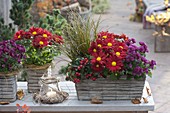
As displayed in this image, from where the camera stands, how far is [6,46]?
4.15 meters

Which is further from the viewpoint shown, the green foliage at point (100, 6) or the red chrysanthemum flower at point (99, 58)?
the green foliage at point (100, 6)

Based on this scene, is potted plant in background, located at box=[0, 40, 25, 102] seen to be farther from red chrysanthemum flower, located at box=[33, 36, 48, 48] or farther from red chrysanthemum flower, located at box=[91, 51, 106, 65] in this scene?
red chrysanthemum flower, located at box=[91, 51, 106, 65]

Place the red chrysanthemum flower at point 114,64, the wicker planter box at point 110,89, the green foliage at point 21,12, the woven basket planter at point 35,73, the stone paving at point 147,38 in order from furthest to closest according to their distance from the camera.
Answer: the green foliage at point 21,12 < the stone paving at point 147,38 < the woven basket planter at point 35,73 < the wicker planter box at point 110,89 < the red chrysanthemum flower at point 114,64

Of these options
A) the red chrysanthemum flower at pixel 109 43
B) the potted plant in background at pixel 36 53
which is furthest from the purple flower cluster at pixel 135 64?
the potted plant in background at pixel 36 53

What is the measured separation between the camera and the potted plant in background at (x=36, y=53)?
428 cm

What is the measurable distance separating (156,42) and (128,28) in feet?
6.94

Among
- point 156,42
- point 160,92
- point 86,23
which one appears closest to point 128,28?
point 156,42

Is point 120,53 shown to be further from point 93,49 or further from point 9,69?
point 9,69

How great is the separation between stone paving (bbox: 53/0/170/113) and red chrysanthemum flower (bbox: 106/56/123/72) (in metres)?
1.37

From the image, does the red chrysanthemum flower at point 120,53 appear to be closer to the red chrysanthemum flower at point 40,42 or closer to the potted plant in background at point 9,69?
the red chrysanthemum flower at point 40,42

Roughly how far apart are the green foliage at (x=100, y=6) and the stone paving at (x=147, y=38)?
5.8 inches

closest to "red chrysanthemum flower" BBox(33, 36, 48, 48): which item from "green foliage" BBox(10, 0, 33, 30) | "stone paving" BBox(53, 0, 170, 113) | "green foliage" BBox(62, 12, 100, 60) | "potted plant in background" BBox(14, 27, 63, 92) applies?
"potted plant in background" BBox(14, 27, 63, 92)

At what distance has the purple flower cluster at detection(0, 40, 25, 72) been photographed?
4082 mm

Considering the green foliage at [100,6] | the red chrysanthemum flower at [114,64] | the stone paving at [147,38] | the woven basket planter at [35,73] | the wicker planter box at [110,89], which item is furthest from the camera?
the green foliage at [100,6]
